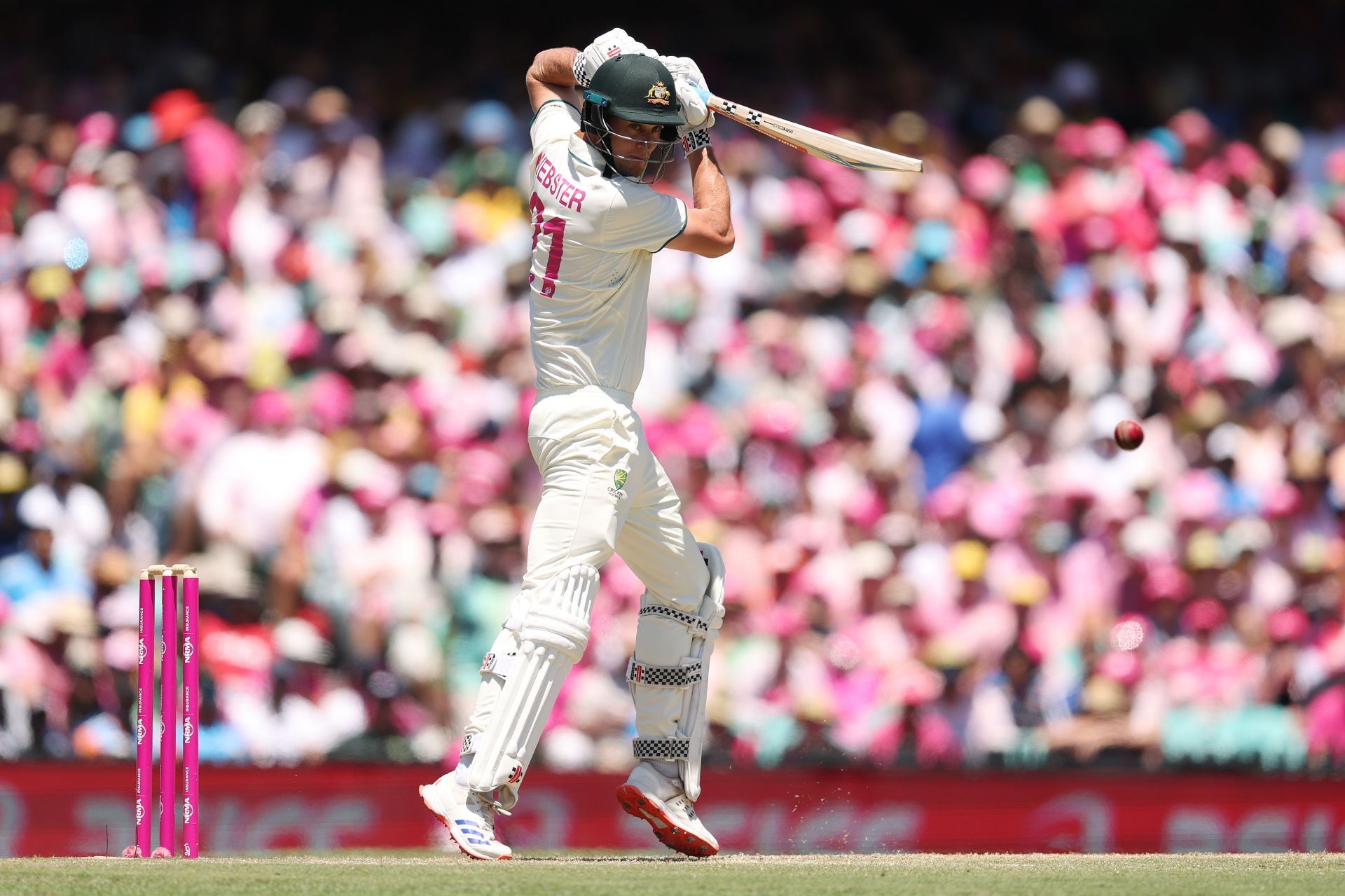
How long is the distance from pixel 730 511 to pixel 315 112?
104 inches

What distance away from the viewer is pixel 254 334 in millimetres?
7262

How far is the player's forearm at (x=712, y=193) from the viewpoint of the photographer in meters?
4.32

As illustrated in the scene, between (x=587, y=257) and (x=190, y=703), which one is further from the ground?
(x=587, y=257)

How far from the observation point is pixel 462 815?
13.3ft

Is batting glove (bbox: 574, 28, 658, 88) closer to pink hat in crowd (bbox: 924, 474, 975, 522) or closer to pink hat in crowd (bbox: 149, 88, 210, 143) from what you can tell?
pink hat in crowd (bbox: 924, 474, 975, 522)

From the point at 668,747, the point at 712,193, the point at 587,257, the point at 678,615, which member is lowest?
the point at 668,747

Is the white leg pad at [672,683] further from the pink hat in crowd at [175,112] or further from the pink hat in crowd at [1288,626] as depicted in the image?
the pink hat in crowd at [175,112]

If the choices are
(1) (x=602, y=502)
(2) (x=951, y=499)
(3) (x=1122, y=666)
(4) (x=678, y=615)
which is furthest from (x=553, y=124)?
(3) (x=1122, y=666)

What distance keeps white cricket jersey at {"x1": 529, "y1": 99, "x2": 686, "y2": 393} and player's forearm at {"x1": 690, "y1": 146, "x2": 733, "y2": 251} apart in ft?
0.31

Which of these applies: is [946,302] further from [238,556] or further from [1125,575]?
[238,556]

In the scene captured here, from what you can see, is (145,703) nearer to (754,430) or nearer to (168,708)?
(168,708)

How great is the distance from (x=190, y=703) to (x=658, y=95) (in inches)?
71.3

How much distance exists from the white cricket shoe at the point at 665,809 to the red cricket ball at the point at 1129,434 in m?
3.22

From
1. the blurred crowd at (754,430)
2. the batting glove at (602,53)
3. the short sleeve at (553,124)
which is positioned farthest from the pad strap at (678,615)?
the blurred crowd at (754,430)
